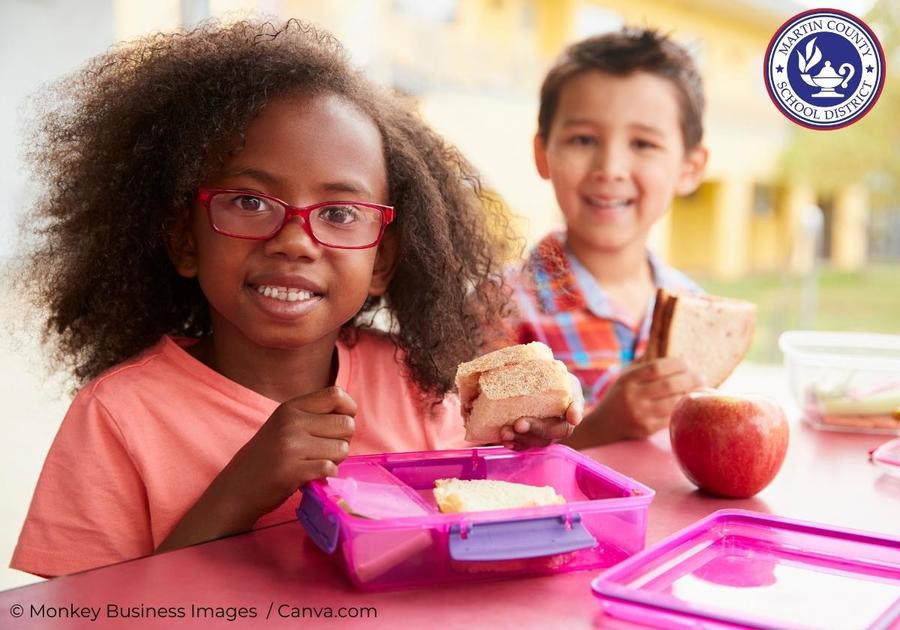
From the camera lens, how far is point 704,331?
63.5 inches

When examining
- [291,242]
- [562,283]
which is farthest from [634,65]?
[291,242]

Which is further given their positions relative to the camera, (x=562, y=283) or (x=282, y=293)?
(x=562, y=283)

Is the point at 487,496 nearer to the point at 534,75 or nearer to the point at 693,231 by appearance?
the point at 534,75

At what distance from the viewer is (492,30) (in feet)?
26.0

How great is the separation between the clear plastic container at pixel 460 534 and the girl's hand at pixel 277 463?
0.03 m

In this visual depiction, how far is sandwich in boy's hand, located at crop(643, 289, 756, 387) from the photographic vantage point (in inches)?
62.1

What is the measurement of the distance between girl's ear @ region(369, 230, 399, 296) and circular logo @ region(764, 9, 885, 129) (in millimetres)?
546

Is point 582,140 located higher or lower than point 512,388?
higher

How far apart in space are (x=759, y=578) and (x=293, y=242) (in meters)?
0.62

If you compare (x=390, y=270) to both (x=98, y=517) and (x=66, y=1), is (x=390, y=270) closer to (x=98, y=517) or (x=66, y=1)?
(x=98, y=517)

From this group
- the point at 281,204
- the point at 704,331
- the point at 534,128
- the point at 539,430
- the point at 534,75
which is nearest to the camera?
the point at 539,430

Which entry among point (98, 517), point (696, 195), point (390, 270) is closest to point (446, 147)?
point (390, 270)

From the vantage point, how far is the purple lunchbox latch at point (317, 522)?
0.80 m

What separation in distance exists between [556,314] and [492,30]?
6493mm
